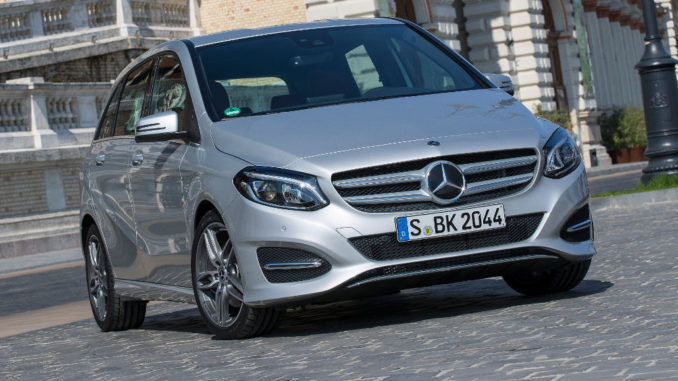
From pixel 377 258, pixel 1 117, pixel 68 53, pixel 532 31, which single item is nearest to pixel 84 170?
pixel 377 258

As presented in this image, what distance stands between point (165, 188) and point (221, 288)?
85 cm

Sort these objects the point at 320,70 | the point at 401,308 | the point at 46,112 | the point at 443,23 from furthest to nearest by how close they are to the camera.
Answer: the point at 443,23
the point at 46,112
the point at 401,308
the point at 320,70

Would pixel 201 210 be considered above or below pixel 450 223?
above

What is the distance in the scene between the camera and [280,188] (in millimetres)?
6621

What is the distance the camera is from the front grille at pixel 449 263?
21.7 feet

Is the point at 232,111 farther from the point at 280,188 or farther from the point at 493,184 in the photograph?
the point at 493,184

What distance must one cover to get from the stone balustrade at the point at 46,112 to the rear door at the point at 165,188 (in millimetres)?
16861

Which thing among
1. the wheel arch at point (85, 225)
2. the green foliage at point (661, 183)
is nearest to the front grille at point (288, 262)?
the wheel arch at point (85, 225)

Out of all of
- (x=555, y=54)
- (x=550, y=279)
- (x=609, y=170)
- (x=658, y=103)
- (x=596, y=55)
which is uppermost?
(x=596, y=55)

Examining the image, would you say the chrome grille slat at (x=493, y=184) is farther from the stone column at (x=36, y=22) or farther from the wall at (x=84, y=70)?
the stone column at (x=36, y=22)

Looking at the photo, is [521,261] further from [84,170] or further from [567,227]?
[84,170]

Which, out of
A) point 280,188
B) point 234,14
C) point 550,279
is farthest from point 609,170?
point 280,188

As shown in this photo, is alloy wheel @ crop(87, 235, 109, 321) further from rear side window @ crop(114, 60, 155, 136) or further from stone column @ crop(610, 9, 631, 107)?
stone column @ crop(610, 9, 631, 107)

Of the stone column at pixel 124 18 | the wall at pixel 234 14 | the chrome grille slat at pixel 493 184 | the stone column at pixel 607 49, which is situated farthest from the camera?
the stone column at pixel 607 49
